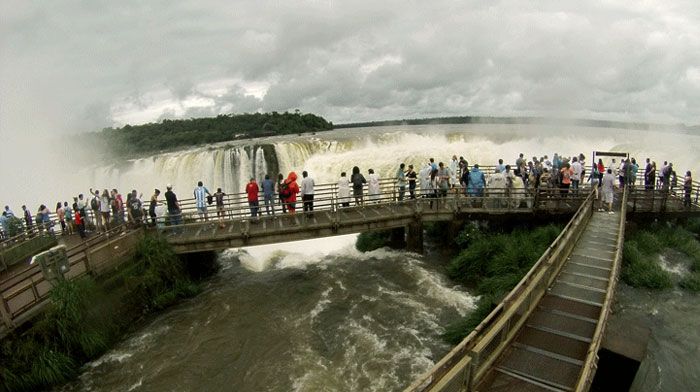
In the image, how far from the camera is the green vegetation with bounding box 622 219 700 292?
1116 centimetres

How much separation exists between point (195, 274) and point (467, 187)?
1096cm

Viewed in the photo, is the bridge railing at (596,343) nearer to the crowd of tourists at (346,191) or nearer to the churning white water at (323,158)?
the crowd of tourists at (346,191)

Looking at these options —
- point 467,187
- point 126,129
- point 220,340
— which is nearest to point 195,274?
point 220,340

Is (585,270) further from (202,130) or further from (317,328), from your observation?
(202,130)

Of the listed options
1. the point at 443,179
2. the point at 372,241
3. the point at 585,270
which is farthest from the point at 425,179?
the point at 585,270

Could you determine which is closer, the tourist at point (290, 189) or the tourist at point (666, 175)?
the tourist at point (290, 189)

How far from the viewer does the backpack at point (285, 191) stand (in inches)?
584

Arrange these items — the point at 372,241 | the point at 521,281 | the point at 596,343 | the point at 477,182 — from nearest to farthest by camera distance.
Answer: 1. the point at 596,343
2. the point at 521,281
3. the point at 477,182
4. the point at 372,241

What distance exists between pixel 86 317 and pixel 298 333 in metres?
5.42

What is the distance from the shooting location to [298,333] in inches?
416

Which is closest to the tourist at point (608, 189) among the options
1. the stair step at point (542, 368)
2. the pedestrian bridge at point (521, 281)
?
the pedestrian bridge at point (521, 281)

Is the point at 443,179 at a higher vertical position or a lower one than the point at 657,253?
higher

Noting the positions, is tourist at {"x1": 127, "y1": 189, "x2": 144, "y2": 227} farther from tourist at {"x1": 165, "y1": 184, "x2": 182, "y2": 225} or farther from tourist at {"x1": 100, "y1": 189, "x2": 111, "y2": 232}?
tourist at {"x1": 100, "y1": 189, "x2": 111, "y2": 232}

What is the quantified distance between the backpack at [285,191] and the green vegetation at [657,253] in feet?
37.0
